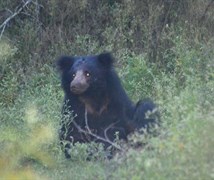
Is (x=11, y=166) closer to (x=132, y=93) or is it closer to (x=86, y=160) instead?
(x=86, y=160)

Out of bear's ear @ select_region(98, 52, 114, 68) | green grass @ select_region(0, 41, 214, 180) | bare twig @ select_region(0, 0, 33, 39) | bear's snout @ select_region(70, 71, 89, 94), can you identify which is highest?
bare twig @ select_region(0, 0, 33, 39)

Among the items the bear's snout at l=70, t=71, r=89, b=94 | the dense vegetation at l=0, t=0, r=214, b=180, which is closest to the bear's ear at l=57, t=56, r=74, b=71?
the bear's snout at l=70, t=71, r=89, b=94

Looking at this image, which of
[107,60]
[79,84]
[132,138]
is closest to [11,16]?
[107,60]

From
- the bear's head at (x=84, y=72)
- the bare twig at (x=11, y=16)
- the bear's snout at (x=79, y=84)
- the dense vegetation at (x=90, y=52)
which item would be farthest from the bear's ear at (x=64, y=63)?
the bare twig at (x=11, y=16)

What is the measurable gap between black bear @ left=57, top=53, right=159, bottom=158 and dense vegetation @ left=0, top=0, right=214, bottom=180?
250 mm

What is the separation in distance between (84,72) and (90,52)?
11.7 feet

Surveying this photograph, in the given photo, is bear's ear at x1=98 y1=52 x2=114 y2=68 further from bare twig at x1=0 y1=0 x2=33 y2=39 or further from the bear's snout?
bare twig at x1=0 y1=0 x2=33 y2=39

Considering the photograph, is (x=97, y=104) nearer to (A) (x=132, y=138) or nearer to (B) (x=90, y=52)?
(B) (x=90, y=52)

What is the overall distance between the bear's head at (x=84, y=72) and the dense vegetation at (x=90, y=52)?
446 mm

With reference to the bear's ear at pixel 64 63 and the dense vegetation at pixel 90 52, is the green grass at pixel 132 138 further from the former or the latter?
the bear's ear at pixel 64 63

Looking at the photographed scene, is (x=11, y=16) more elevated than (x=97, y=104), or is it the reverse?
(x=11, y=16)

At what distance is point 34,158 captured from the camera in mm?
9648

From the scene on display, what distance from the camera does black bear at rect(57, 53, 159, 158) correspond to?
10969 millimetres

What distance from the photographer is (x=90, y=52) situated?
14867mm
